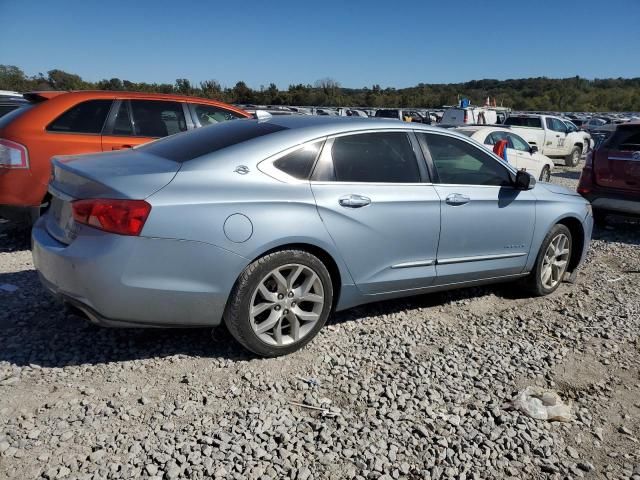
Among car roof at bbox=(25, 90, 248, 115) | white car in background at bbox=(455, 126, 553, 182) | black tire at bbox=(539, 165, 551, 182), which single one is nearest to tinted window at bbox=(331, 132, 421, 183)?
car roof at bbox=(25, 90, 248, 115)

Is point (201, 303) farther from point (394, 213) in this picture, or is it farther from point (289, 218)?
point (394, 213)

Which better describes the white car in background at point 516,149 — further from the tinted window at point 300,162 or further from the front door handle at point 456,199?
the tinted window at point 300,162

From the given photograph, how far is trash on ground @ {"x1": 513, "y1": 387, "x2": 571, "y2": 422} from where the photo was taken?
9.91 ft

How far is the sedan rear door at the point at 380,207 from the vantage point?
139 inches

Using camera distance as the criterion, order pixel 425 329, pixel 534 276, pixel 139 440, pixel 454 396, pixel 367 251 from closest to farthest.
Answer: pixel 139 440
pixel 454 396
pixel 367 251
pixel 425 329
pixel 534 276

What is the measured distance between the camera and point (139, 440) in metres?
2.57

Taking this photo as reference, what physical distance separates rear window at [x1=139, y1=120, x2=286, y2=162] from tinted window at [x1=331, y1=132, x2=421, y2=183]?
1.58 ft

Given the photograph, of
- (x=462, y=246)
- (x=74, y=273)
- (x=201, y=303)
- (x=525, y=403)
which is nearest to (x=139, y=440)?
(x=201, y=303)

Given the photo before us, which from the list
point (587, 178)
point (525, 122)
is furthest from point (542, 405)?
point (525, 122)

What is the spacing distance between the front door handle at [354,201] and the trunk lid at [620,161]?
5560 mm

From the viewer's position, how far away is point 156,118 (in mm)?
6320

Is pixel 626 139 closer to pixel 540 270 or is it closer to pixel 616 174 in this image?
pixel 616 174

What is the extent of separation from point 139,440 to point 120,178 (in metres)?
1.43

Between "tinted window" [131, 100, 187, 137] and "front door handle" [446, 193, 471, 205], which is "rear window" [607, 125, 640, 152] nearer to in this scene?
"front door handle" [446, 193, 471, 205]
